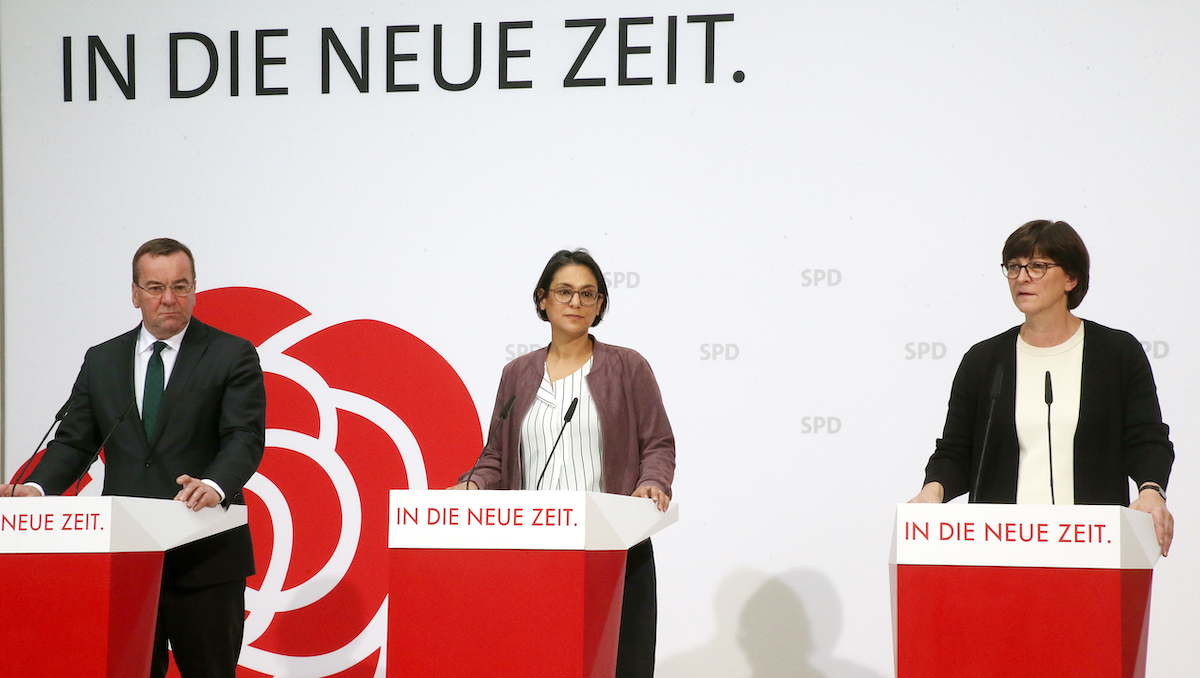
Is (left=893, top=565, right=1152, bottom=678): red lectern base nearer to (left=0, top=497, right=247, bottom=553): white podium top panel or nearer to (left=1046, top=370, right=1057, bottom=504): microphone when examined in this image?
(left=1046, top=370, right=1057, bottom=504): microphone

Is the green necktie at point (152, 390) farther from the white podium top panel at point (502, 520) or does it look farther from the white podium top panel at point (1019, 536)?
the white podium top panel at point (1019, 536)

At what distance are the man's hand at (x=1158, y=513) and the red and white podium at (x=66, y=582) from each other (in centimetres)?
218

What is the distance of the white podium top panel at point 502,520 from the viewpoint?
231 cm

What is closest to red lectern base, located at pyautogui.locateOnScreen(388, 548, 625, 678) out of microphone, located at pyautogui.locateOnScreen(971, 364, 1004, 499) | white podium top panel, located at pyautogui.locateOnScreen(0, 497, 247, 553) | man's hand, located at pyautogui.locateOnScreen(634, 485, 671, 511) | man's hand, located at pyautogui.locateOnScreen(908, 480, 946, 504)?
man's hand, located at pyautogui.locateOnScreen(634, 485, 671, 511)

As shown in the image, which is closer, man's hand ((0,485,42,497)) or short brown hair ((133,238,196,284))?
man's hand ((0,485,42,497))

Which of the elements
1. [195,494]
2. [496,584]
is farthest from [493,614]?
[195,494]

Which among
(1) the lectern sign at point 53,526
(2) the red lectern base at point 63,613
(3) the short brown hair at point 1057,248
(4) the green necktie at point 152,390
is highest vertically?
(3) the short brown hair at point 1057,248

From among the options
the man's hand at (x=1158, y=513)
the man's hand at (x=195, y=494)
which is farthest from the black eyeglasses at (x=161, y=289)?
the man's hand at (x=1158, y=513)

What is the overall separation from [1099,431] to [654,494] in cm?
104

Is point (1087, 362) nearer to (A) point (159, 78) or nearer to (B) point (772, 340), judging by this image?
(B) point (772, 340)

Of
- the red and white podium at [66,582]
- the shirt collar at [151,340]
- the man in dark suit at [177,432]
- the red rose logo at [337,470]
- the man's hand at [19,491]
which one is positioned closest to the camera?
the red and white podium at [66,582]

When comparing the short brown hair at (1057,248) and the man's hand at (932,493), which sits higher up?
the short brown hair at (1057,248)

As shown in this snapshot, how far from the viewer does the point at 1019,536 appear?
7.13ft

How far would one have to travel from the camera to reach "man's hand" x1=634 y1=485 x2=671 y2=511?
9.04 feet
